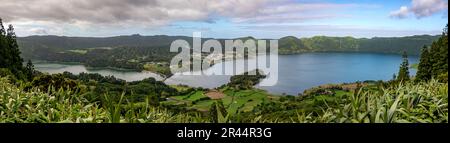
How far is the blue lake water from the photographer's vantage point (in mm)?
7777

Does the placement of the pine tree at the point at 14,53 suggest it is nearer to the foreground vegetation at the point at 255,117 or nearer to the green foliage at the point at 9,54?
the green foliage at the point at 9,54

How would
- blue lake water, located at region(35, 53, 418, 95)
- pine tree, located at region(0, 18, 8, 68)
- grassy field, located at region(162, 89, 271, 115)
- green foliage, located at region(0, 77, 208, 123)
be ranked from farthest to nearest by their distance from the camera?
pine tree, located at region(0, 18, 8, 68)
blue lake water, located at region(35, 53, 418, 95)
grassy field, located at region(162, 89, 271, 115)
green foliage, located at region(0, 77, 208, 123)

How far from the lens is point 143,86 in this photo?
795 cm

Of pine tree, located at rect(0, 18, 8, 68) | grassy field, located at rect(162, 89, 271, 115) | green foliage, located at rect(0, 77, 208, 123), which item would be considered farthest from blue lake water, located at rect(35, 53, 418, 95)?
A: pine tree, located at rect(0, 18, 8, 68)

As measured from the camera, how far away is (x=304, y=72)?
897cm

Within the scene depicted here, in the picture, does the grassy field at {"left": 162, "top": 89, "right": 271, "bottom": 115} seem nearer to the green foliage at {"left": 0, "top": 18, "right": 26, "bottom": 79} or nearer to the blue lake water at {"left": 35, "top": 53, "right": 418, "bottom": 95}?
the blue lake water at {"left": 35, "top": 53, "right": 418, "bottom": 95}

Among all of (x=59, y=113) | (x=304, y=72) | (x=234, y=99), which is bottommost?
(x=234, y=99)

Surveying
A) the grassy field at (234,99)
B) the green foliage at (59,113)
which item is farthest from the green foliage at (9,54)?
the green foliage at (59,113)

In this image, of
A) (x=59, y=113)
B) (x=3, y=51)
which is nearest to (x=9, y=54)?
(x=3, y=51)

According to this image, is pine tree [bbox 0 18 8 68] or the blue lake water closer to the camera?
the blue lake water

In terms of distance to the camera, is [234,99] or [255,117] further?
[234,99]

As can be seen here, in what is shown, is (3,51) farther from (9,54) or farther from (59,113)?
(59,113)
